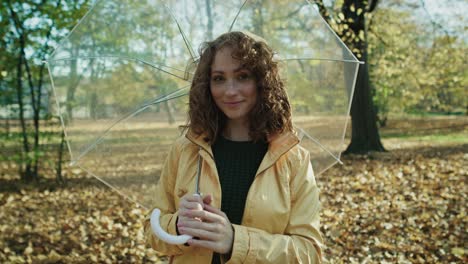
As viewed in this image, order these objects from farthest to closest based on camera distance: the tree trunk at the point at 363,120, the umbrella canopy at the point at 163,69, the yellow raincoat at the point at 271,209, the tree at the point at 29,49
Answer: the tree trunk at the point at 363,120, the tree at the point at 29,49, the umbrella canopy at the point at 163,69, the yellow raincoat at the point at 271,209

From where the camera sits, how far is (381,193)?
7.76 m

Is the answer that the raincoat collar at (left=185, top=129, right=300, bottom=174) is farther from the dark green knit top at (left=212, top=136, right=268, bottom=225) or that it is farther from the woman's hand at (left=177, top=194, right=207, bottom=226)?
the woman's hand at (left=177, top=194, right=207, bottom=226)

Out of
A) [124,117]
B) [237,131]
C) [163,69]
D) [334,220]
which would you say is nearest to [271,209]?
[237,131]

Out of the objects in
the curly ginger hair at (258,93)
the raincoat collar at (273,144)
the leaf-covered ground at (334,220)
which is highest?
the curly ginger hair at (258,93)

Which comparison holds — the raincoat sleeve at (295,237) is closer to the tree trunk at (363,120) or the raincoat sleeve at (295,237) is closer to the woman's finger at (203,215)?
the woman's finger at (203,215)

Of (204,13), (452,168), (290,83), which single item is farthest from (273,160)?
(452,168)

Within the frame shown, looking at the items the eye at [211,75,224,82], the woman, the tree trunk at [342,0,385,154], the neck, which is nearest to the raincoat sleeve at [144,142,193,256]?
the woman

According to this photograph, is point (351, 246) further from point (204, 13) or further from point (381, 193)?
point (204, 13)

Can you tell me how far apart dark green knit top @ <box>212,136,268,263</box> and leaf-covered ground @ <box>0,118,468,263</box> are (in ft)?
11.1

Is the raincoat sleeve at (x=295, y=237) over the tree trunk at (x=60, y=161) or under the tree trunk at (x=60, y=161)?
over

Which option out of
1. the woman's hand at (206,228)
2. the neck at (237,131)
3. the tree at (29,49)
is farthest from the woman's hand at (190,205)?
the tree at (29,49)

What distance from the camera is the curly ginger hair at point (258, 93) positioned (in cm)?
191

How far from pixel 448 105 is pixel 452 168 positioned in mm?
18623

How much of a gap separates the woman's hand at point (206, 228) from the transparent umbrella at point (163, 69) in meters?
1.00
